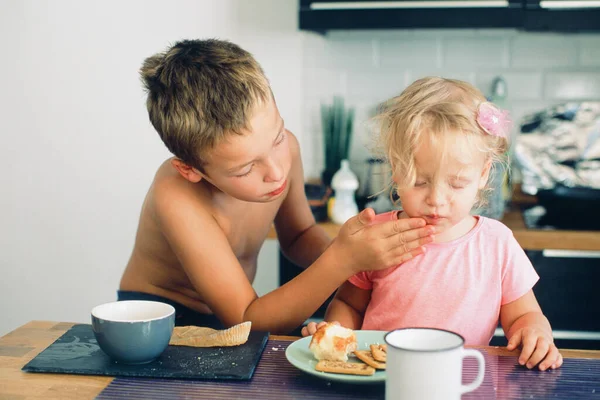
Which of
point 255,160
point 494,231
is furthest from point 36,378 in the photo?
point 494,231

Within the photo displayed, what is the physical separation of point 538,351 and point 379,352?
0.24 meters

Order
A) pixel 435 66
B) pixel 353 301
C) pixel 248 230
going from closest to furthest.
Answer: pixel 353 301, pixel 248 230, pixel 435 66

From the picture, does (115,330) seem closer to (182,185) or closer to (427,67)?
(182,185)

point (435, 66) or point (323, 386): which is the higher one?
point (435, 66)

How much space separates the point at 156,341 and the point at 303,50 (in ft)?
6.54

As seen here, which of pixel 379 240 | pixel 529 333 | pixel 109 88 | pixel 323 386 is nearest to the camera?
pixel 323 386

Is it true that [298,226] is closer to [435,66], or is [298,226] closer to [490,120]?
[490,120]

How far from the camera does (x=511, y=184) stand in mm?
2744

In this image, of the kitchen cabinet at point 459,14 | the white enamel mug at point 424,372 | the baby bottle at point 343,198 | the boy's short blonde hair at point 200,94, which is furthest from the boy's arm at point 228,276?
the kitchen cabinet at point 459,14

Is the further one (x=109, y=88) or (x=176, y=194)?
(x=109, y=88)

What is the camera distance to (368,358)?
105 cm

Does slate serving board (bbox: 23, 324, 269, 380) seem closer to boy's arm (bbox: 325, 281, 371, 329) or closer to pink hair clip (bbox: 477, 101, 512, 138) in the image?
boy's arm (bbox: 325, 281, 371, 329)

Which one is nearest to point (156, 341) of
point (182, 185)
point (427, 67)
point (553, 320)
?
point (182, 185)

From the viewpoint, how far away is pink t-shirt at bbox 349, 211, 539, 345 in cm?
138
